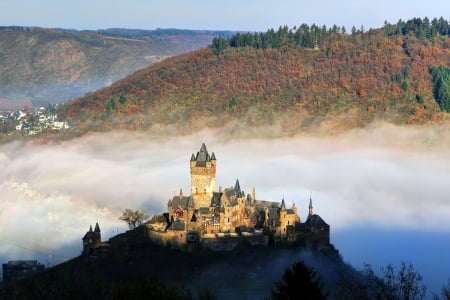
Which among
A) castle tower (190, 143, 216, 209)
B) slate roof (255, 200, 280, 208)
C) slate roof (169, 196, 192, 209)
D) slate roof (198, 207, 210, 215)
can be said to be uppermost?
castle tower (190, 143, 216, 209)

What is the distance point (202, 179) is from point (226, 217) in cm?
485

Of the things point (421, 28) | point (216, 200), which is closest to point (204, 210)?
point (216, 200)

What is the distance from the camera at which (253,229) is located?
74375 mm

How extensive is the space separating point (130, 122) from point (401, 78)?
1944 inches

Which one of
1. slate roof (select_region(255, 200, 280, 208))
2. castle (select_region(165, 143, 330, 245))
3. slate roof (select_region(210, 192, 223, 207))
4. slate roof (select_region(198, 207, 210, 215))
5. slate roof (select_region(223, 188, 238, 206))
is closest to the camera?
castle (select_region(165, 143, 330, 245))

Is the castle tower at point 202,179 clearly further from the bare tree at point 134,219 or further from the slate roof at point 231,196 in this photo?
the bare tree at point 134,219

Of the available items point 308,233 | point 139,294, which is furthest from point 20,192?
point 139,294

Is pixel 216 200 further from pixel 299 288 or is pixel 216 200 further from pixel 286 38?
pixel 286 38

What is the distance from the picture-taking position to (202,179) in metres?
77.0

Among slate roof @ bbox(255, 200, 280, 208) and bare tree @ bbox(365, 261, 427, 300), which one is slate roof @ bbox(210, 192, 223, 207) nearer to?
slate roof @ bbox(255, 200, 280, 208)

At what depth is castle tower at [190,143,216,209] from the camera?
76562mm

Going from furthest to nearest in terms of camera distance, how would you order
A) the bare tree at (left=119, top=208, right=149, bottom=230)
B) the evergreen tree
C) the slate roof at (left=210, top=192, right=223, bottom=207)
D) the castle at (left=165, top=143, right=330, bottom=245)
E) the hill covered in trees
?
the bare tree at (left=119, top=208, right=149, bottom=230) → the slate roof at (left=210, top=192, right=223, bottom=207) → the castle at (left=165, top=143, right=330, bottom=245) → the hill covered in trees → the evergreen tree

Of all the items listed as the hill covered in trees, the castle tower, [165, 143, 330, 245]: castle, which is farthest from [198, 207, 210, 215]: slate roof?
the hill covered in trees

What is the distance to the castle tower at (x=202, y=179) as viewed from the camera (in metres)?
76.6
